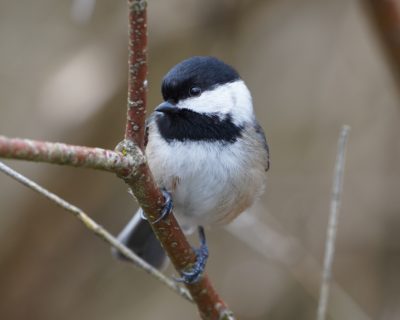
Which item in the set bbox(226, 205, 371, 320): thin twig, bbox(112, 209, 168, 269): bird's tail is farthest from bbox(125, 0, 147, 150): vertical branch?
bbox(226, 205, 371, 320): thin twig

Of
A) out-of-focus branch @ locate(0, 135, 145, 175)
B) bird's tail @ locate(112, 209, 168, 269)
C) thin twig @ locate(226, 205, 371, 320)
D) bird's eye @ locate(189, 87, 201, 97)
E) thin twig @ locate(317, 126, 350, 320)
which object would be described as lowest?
thin twig @ locate(226, 205, 371, 320)

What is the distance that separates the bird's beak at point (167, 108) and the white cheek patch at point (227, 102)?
0.02m

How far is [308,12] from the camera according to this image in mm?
3998

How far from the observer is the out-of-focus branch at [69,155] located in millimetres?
1025

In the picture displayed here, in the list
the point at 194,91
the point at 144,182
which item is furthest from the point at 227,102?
the point at 144,182

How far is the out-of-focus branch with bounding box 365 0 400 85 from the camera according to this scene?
9.13 ft

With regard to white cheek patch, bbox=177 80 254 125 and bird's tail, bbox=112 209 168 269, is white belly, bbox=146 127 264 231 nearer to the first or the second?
white cheek patch, bbox=177 80 254 125

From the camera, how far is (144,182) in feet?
4.76

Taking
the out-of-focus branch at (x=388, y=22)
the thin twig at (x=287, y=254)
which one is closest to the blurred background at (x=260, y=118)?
the thin twig at (x=287, y=254)

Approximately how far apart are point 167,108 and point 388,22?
125 cm

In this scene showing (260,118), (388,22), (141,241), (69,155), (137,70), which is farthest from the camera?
(260,118)

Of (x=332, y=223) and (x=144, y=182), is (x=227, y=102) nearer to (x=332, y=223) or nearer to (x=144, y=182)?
(x=332, y=223)

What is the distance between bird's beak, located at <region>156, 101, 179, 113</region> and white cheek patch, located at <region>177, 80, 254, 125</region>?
0.08ft

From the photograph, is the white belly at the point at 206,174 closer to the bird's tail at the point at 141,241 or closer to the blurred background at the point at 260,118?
the bird's tail at the point at 141,241
